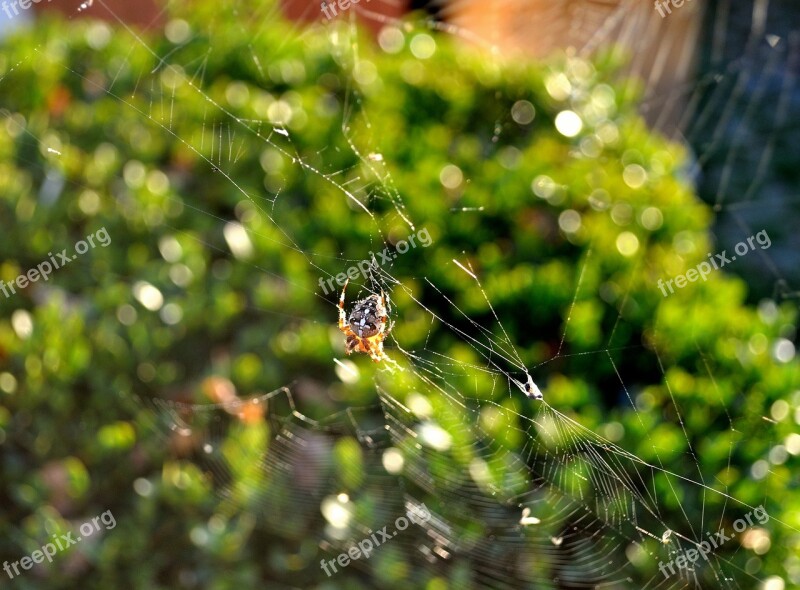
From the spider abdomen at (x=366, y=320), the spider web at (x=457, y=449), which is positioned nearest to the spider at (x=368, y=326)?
the spider abdomen at (x=366, y=320)

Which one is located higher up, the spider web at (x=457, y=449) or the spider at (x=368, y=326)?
the spider at (x=368, y=326)

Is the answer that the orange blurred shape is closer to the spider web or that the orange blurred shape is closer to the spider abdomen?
the spider web

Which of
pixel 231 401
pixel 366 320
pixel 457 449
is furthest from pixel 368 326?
pixel 231 401

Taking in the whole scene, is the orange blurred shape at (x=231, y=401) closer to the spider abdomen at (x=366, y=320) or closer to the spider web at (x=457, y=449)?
the spider web at (x=457, y=449)

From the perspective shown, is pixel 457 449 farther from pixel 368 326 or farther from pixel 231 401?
pixel 231 401

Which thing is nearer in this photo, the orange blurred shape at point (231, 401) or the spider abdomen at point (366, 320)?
the spider abdomen at point (366, 320)

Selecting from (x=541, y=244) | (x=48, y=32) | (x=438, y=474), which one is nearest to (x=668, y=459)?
(x=438, y=474)

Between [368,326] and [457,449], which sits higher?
[368,326]

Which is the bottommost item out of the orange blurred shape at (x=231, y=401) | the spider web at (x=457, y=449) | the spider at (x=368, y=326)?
the orange blurred shape at (x=231, y=401)

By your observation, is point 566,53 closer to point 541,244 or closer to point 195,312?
point 541,244
